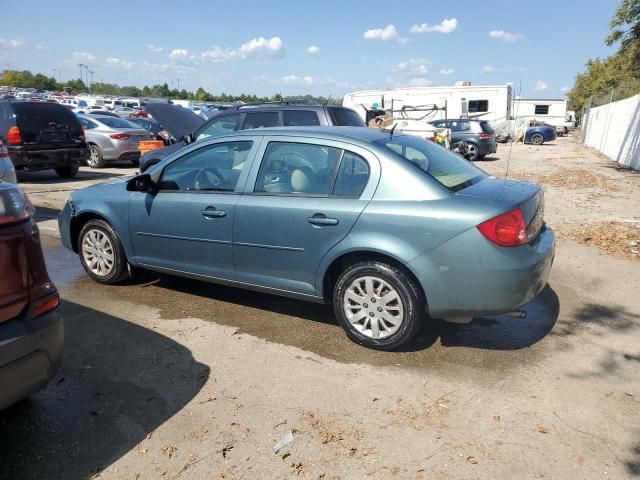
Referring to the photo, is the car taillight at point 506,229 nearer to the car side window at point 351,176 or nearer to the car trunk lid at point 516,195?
the car trunk lid at point 516,195

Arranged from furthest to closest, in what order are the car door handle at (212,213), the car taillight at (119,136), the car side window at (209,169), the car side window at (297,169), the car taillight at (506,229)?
the car taillight at (119,136)
the car side window at (209,169)
the car door handle at (212,213)
the car side window at (297,169)
the car taillight at (506,229)

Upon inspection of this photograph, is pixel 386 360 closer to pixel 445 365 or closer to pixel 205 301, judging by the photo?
pixel 445 365

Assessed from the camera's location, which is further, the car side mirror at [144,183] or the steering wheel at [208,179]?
the car side mirror at [144,183]

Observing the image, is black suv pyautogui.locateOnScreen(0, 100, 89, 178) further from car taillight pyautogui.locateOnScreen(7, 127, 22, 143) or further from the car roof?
the car roof

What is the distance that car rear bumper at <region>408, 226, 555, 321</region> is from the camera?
11.4 ft

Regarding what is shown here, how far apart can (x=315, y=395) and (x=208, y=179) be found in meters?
2.26

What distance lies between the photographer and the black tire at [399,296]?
3.71 m

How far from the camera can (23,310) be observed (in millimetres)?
2572

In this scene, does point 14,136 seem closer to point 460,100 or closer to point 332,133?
A: point 332,133

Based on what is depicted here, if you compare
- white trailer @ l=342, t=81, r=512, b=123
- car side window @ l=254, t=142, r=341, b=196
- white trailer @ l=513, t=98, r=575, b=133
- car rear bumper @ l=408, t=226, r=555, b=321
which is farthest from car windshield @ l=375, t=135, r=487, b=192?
white trailer @ l=513, t=98, r=575, b=133

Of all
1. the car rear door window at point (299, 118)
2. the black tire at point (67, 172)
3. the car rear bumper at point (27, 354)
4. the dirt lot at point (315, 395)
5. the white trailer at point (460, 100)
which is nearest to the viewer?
the car rear bumper at point (27, 354)

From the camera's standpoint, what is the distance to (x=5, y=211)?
2547mm

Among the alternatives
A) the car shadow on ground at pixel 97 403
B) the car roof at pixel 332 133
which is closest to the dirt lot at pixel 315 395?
the car shadow on ground at pixel 97 403

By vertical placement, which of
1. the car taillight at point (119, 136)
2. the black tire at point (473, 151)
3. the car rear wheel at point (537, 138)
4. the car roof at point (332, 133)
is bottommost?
the car rear wheel at point (537, 138)
